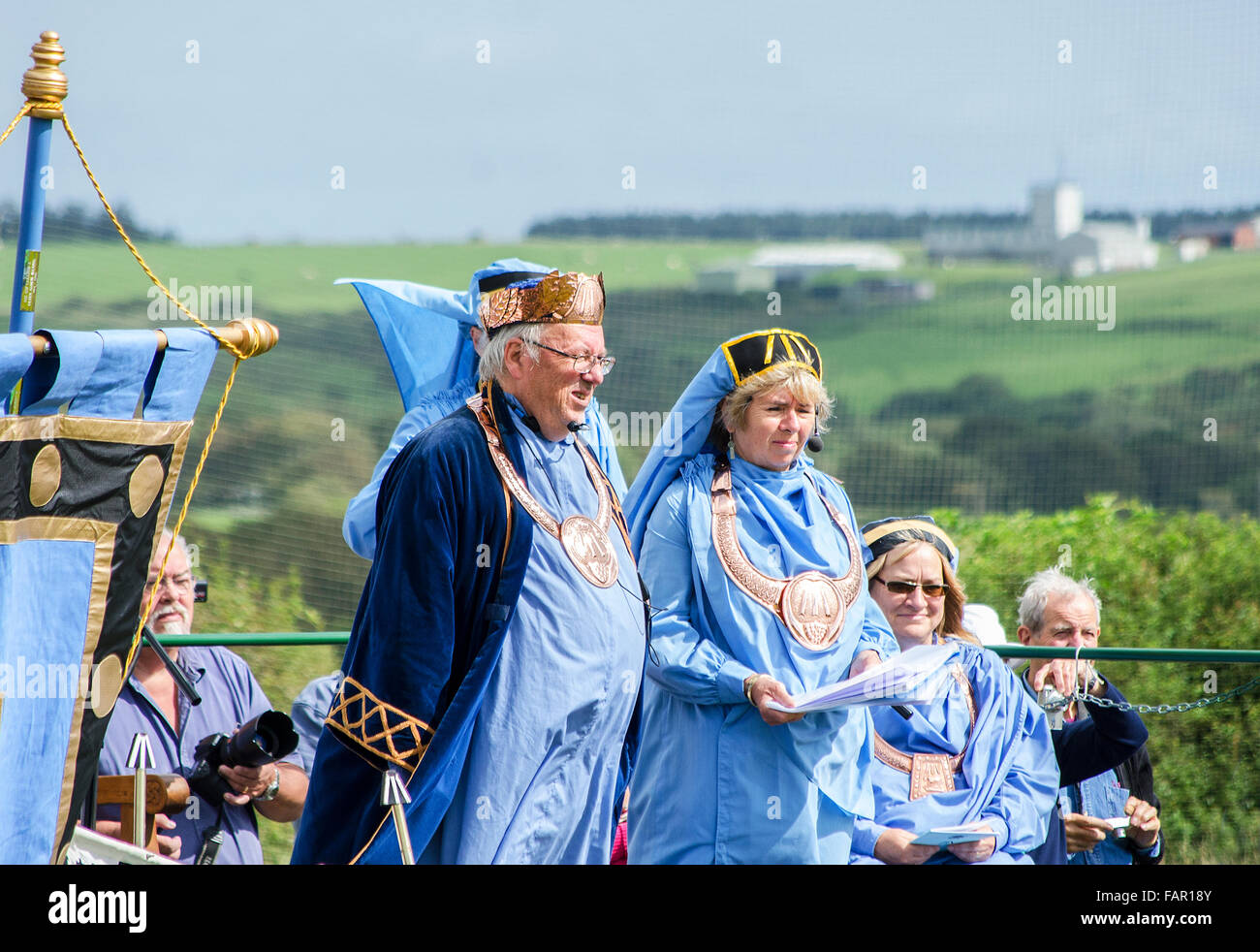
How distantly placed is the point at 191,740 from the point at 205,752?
0.57ft

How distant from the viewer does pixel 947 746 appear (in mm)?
3574

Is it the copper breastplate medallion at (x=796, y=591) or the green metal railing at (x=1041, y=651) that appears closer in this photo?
the copper breastplate medallion at (x=796, y=591)

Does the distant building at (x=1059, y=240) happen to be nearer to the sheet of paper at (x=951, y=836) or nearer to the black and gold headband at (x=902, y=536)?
the black and gold headband at (x=902, y=536)

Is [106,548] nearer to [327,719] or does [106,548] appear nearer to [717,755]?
[327,719]

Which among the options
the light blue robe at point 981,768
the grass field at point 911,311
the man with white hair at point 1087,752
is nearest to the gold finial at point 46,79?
the light blue robe at point 981,768

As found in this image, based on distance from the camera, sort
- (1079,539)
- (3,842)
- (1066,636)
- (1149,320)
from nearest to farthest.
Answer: (3,842) < (1066,636) < (1079,539) < (1149,320)

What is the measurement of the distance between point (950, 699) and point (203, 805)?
1913 mm

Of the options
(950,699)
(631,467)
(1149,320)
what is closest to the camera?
(950,699)

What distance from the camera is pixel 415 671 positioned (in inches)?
102

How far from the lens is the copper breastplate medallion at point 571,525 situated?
279 cm

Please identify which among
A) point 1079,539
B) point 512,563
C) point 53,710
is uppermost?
point 512,563

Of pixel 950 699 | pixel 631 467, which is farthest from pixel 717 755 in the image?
pixel 631 467

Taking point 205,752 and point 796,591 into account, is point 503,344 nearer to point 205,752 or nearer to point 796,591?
point 796,591

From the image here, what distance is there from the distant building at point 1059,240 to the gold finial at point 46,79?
12.3 metres
